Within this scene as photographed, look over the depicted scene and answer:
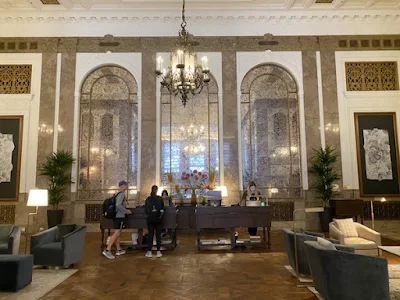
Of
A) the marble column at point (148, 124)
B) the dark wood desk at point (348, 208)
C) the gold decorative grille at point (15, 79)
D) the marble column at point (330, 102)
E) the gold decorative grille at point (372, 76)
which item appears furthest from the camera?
the gold decorative grille at point (372, 76)

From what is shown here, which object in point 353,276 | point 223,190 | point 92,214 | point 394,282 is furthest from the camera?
point 92,214

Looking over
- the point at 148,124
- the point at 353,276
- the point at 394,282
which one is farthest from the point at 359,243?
the point at 148,124

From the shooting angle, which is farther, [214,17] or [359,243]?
[214,17]

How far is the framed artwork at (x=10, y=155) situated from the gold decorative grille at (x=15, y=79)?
35.5 inches

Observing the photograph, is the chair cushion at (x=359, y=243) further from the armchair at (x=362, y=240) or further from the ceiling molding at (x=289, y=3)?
the ceiling molding at (x=289, y=3)

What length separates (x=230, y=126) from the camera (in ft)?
34.6

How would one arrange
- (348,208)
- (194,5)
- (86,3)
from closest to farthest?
(348,208) < (86,3) < (194,5)

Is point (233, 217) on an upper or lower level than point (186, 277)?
upper

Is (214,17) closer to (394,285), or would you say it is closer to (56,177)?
(56,177)

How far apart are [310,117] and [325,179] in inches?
80.7

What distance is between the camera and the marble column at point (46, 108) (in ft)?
33.9

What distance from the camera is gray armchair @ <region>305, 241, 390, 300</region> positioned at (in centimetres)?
325

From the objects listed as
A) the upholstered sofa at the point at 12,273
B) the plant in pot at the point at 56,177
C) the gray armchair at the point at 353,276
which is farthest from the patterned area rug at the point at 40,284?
the plant in pot at the point at 56,177

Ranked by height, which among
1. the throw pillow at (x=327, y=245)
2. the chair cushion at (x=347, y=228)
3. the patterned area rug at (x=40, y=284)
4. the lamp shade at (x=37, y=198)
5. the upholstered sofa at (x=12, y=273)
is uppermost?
the lamp shade at (x=37, y=198)
